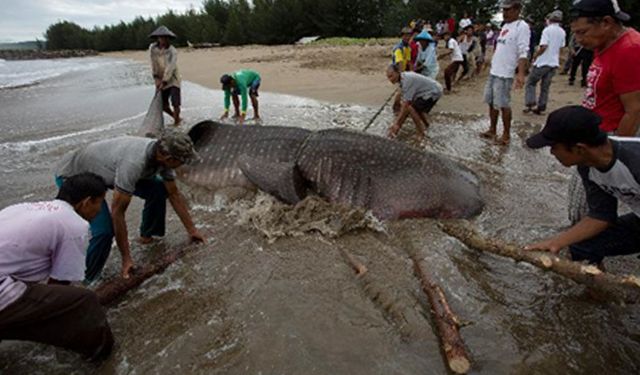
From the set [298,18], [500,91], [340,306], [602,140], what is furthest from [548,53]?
[298,18]

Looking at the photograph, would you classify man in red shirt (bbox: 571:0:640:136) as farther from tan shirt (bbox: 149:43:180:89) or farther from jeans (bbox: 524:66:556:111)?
tan shirt (bbox: 149:43:180:89)

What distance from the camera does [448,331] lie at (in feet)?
7.86

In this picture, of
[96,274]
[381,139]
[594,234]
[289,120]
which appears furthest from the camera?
[289,120]

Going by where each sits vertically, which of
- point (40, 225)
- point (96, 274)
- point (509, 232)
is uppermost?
point (40, 225)

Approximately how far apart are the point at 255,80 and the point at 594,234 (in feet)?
24.1

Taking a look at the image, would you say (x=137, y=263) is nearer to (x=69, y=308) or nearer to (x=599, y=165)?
(x=69, y=308)

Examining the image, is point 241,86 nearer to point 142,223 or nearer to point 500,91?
point 500,91

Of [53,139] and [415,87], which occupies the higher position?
[415,87]

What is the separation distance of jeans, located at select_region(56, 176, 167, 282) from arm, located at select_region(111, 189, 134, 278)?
15 centimetres

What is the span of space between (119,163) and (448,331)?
8.40 ft

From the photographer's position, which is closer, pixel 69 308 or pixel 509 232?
pixel 69 308

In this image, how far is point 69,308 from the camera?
91.7 inches

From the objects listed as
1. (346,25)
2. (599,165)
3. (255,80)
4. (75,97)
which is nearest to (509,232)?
(599,165)

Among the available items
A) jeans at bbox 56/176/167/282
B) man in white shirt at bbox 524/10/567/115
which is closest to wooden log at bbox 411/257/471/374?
jeans at bbox 56/176/167/282
